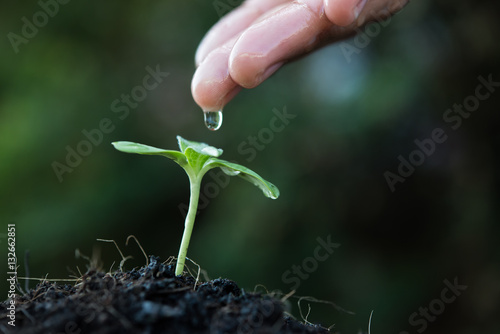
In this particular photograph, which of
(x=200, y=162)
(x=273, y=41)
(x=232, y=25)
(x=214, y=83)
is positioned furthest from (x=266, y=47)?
(x=232, y=25)

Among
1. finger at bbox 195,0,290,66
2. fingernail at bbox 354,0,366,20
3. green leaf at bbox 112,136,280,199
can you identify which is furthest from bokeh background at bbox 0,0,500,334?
green leaf at bbox 112,136,280,199

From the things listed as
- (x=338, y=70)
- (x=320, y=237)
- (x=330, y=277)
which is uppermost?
(x=338, y=70)

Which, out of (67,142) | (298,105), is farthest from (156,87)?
(298,105)

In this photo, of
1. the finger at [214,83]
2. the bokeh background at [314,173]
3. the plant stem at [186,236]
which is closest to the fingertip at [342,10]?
the finger at [214,83]

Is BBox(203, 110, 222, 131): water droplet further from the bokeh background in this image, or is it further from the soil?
the bokeh background

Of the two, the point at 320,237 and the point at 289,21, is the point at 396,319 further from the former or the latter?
the point at 289,21

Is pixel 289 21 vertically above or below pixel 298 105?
above

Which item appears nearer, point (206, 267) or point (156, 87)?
point (206, 267)
